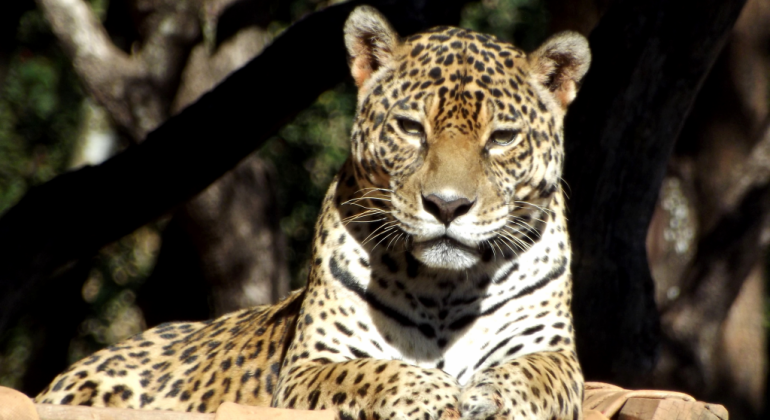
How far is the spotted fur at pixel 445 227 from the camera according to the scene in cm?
463

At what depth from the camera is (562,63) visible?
528 centimetres

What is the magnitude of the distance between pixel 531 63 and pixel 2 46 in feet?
14.6

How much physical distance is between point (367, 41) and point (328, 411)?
2.39 m

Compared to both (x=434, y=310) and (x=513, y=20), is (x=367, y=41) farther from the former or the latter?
(x=513, y=20)

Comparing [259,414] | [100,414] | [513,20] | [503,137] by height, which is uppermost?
[513,20]

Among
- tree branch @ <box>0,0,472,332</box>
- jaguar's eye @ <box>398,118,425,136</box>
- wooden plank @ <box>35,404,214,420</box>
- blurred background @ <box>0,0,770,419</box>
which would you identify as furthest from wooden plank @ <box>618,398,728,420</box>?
blurred background @ <box>0,0,770,419</box>

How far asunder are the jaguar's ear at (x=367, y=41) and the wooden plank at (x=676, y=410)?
227 centimetres

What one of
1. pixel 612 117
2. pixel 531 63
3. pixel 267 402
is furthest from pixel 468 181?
pixel 612 117

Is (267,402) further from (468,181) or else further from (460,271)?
(468,181)

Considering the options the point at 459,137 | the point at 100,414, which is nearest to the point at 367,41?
the point at 459,137

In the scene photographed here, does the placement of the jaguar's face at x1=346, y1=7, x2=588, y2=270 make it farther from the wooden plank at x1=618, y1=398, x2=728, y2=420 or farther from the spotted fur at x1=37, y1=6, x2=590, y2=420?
the wooden plank at x1=618, y1=398, x2=728, y2=420

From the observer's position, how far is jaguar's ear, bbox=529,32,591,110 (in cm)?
518

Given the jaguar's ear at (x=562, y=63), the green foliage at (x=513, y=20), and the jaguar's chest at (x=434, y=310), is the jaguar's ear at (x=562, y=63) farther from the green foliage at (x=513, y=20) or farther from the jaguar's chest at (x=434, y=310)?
the green foliage at (x=513, y=20)

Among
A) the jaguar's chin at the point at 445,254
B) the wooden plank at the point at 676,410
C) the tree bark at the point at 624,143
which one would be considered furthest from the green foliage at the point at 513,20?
the wooden plank at the point at 676,410
